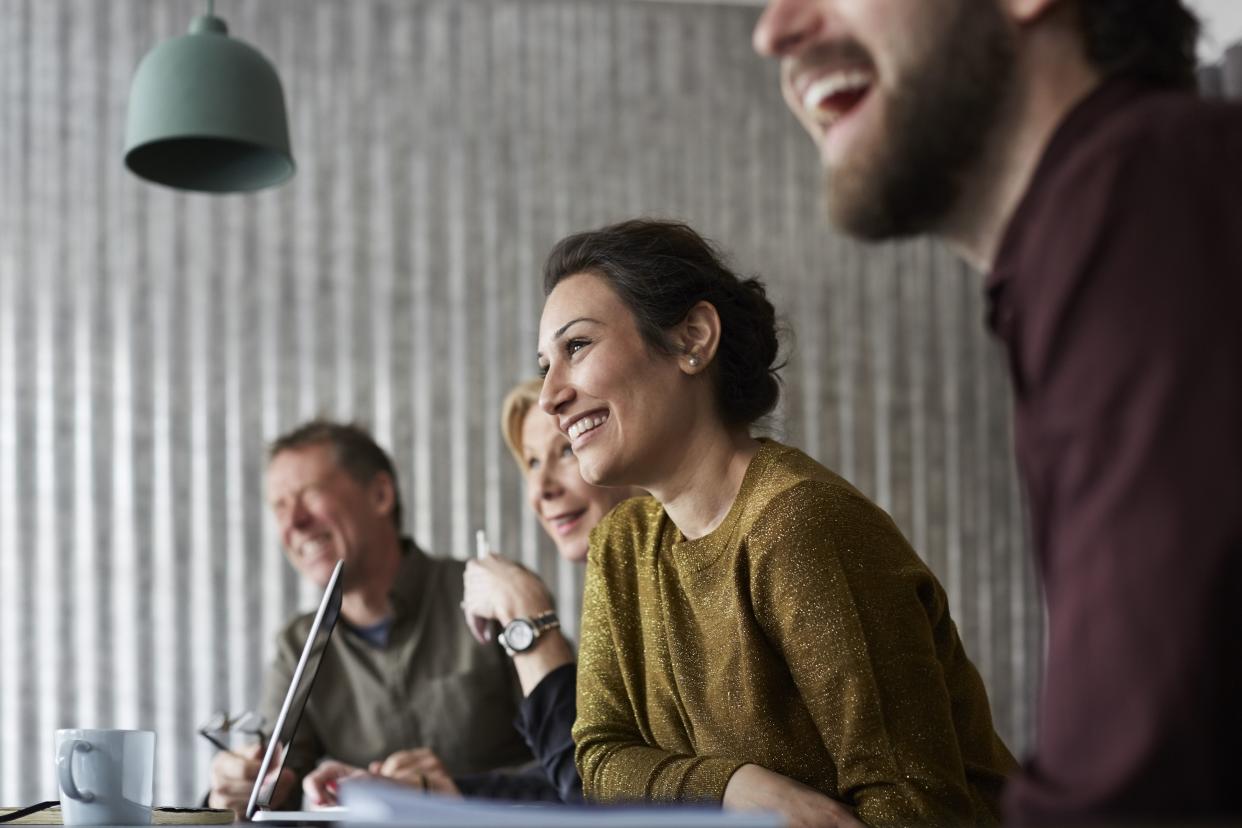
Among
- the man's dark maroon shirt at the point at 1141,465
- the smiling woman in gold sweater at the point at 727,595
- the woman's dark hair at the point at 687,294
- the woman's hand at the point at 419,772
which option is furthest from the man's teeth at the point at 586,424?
the man's dark maroon shirt at the point at 1141,465

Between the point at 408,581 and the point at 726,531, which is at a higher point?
the point at 726,531

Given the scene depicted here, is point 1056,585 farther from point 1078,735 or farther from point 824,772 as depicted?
point 824,772

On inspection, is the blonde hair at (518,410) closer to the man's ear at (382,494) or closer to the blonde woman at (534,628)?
the blonde woman at (534,628)

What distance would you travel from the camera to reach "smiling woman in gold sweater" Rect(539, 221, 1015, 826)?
1481 mm

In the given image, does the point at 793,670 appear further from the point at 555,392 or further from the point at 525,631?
the point at 525,631

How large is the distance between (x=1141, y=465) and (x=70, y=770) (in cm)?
108

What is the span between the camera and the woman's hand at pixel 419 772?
7.59ft

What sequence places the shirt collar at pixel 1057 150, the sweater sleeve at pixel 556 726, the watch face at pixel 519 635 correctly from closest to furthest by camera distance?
1. the shirt collar at pixel 1057 150
2. the sweater sleeve at pixel 556 726
3. the watch face at pixel 519 635

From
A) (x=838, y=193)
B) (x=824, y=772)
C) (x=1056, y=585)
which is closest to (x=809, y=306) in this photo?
(x=824, y=772)

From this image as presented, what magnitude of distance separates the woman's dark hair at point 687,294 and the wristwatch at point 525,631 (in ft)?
1.79

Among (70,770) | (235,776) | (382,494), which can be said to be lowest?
(235,776)

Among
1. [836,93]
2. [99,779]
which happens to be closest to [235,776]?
[99,779]

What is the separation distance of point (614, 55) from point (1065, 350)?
158 inches

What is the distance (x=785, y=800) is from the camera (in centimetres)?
147
